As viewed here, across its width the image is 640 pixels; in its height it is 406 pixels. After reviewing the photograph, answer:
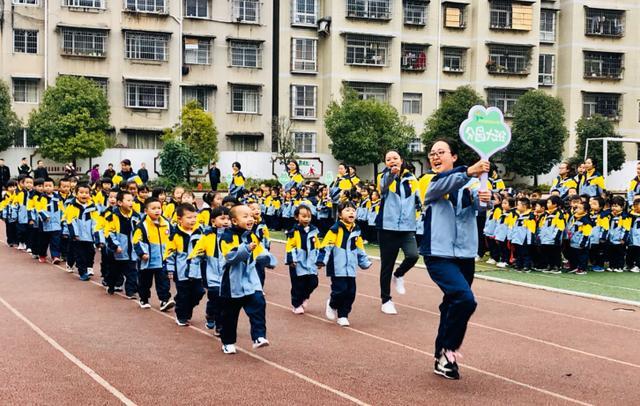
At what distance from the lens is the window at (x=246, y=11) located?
4284 centimetres

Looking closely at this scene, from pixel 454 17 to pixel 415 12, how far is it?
7.89 feet

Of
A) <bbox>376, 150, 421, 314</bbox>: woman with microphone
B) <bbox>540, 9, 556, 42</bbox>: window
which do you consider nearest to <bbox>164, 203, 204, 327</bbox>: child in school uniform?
<bbox>376, 150, 421, 314</bbox>: woman with microphone

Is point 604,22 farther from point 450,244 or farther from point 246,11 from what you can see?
point 450,244

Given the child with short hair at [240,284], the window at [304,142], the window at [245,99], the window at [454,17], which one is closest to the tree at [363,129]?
the window at [304,142]

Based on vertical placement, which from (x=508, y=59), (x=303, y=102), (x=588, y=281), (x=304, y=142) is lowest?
(x=588, y=281)

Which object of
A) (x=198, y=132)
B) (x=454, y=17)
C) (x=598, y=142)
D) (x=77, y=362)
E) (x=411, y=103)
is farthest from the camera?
(x=454, y=17)

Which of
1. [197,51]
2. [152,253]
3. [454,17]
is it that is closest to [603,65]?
[454,17]

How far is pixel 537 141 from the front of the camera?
1671 inches

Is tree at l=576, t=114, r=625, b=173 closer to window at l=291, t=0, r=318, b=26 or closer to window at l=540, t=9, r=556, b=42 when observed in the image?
window at l=540, t=9, r=556, b=42

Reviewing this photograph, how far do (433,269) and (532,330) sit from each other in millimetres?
3109

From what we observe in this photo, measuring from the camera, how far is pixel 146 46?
4119 cm

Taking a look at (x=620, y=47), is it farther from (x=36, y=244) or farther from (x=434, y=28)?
(x=36, y=244)

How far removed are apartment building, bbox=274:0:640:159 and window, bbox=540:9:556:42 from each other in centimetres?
6

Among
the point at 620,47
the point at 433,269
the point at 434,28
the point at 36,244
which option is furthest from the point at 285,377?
the point at 620,47
